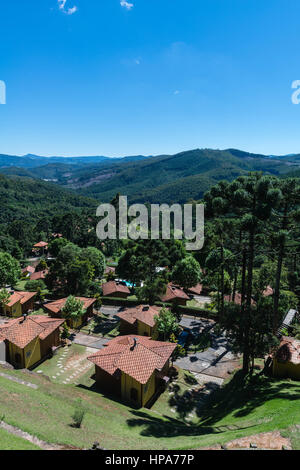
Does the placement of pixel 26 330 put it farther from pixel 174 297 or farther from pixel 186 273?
pixel 186 273

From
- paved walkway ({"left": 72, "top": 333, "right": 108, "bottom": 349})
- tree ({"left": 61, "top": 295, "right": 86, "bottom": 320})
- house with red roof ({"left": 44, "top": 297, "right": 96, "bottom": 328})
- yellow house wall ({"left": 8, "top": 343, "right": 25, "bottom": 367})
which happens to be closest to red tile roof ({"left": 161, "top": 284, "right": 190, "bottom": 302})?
house with red roof ({"left": 44, "top": 297, "right": 96, "bottom": 328})

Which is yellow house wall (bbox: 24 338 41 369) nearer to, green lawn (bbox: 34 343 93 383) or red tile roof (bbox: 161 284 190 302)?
green lawn (bbox: 34 343 93 383)

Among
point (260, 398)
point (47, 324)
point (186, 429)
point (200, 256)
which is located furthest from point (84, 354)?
point (200, 256)

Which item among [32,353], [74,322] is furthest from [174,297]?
[32,353]

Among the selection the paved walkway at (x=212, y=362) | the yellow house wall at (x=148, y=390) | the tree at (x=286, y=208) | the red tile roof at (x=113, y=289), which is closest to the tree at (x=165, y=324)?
the paved walkway at (x=212, y=362)

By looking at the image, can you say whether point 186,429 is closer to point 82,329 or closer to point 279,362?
point 279,362
